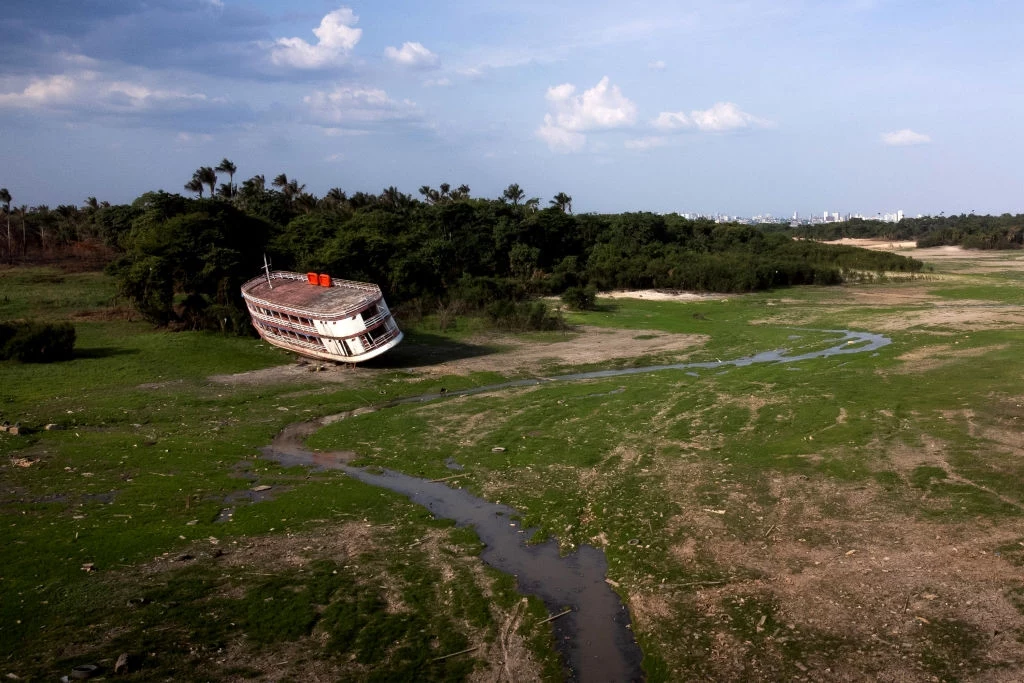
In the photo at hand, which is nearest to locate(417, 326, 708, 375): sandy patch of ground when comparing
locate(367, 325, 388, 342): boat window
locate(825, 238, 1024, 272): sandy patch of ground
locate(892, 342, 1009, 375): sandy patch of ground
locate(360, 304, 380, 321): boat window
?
locate(367, 325, 388, 342): boat window

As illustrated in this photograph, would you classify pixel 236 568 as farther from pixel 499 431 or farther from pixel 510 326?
pixel 510 326

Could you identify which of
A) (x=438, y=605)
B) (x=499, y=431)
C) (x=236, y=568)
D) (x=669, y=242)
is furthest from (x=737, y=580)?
(x=669, y=242)

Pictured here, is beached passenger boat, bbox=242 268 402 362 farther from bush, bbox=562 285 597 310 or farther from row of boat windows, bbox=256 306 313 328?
bush, bbox=562 285 597 310

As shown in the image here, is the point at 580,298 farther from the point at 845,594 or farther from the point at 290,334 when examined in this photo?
the point at 845,594

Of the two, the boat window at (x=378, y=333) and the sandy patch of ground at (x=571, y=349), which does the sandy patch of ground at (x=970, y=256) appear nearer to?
the sandy patch of ground at (x=571, y=349)

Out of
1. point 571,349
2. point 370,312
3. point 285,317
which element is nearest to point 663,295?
point 571,349

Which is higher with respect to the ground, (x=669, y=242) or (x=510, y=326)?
(x=669, y=242)

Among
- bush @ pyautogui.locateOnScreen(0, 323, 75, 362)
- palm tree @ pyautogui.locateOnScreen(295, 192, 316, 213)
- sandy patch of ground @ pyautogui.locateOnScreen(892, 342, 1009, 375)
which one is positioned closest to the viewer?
bush @ pyautogui.locateOnScreen(0, 323, 75, 362)
